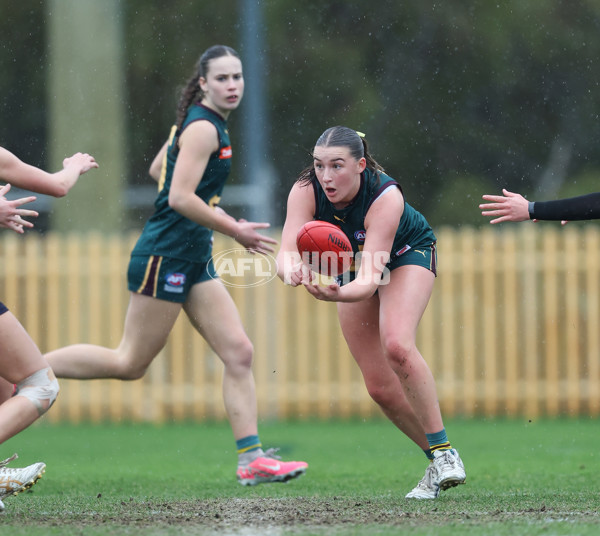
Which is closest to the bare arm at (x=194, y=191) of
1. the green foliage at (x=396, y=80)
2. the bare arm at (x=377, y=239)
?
the bare arm at (x=377, y=239)

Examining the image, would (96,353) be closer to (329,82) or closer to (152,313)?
(152,313)

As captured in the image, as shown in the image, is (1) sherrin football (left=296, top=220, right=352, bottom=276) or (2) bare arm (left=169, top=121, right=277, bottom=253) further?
(2) bare arm (left=169, top=121, right=277, bottom=253)

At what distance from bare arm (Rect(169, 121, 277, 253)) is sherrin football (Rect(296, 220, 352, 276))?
74 centimetres

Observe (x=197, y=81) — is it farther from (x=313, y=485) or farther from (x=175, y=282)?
(x=313, y=485)

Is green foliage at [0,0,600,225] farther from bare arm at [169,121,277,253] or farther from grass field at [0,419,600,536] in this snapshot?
bare arm at [169,121,277,253]

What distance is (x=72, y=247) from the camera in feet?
40.0

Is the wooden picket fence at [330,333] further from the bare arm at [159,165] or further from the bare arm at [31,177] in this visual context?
the bare arm at [31,177]

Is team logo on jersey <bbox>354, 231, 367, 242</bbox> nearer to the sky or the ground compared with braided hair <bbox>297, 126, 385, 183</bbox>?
nearer to the ground

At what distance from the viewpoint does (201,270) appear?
6.97 metres

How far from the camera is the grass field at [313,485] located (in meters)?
5.20

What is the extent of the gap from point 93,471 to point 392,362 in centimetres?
293

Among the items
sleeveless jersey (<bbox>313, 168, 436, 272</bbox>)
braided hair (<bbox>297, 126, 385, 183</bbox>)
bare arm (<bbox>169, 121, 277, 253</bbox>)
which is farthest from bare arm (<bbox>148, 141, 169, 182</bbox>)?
braided hair (<bbox>297, 126, 385, 183</bbox>)

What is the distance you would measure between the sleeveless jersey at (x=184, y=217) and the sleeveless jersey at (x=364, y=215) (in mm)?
1044

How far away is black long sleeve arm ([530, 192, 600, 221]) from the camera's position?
5.88m
